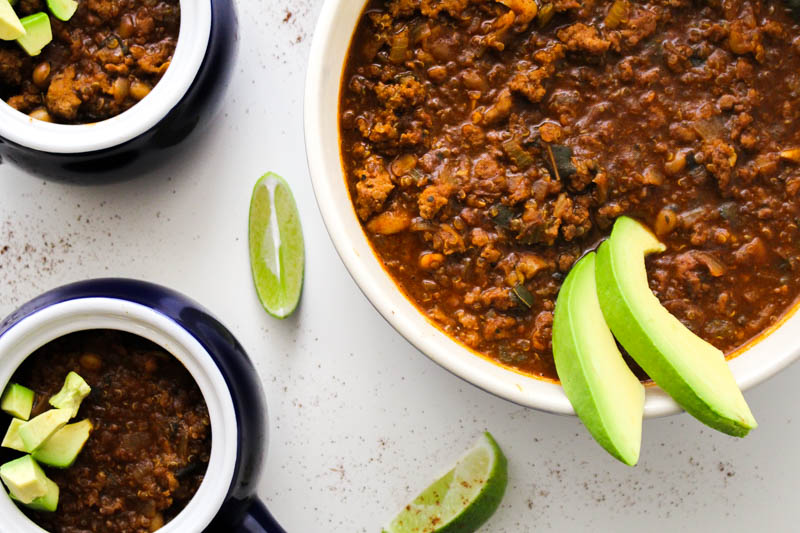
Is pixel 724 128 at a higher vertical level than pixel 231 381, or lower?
higher

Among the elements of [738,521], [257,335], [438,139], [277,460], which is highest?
[438,139]

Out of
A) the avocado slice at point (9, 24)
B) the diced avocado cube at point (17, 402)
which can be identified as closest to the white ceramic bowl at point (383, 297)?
the avocado slice at point (9, 24)

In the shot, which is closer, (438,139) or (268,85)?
(438,139)

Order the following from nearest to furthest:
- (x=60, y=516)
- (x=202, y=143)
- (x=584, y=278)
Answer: (x=584, y=278) < (x=60, y=516) < (x=202, y=143)

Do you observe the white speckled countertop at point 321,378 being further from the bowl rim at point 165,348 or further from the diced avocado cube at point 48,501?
the diced avocado cube at point 48,501

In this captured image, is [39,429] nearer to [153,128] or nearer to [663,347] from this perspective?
[153,128]

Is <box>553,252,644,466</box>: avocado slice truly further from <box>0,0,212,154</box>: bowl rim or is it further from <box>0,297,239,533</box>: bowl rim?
<box>0,0,212,154</box>: bowl rim

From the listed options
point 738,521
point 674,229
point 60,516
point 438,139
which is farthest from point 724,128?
point 60,516

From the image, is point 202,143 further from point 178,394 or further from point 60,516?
point 60,516
